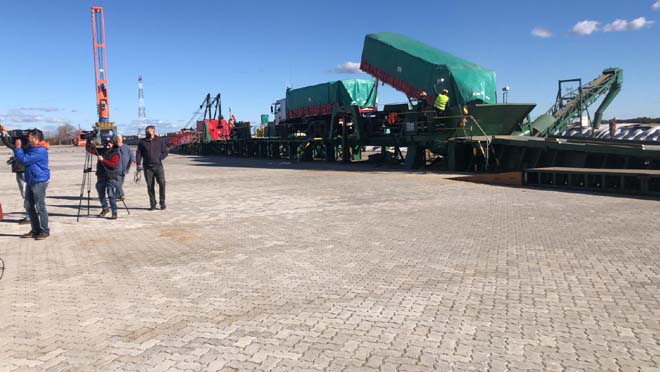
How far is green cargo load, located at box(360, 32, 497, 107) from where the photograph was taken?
18.1 metres

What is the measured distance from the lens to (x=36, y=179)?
763cm

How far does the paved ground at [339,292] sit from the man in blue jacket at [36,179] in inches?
14.7

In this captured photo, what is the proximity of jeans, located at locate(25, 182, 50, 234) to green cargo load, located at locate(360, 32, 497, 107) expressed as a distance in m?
14.0

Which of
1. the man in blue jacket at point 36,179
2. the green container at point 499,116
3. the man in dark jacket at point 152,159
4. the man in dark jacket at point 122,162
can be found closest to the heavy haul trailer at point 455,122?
the green container at point 499,116

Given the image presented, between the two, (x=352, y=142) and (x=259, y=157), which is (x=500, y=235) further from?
(x=259, y=157)

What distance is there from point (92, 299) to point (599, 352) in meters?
4.38

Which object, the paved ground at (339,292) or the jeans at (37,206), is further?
the jeans at (37,206)

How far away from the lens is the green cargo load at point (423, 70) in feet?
59.3

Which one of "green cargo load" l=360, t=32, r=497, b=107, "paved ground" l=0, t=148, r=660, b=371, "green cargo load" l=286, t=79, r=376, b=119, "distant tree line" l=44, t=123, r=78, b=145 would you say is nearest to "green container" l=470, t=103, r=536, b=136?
"green cargo load" l=360, t=32, r=497, b=107

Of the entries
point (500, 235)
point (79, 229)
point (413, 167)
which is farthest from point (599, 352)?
point (413, 167)

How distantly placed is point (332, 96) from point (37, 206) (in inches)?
731

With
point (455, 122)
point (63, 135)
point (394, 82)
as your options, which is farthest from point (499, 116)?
point (63, 135)

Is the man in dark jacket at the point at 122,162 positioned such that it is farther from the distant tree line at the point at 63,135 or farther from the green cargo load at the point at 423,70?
the distant tree line at the point at 63,135

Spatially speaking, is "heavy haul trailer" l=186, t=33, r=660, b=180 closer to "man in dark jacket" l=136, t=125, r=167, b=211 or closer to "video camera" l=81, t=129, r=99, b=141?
"man in dark jacket" l=136, t=125, r=167, b=211
